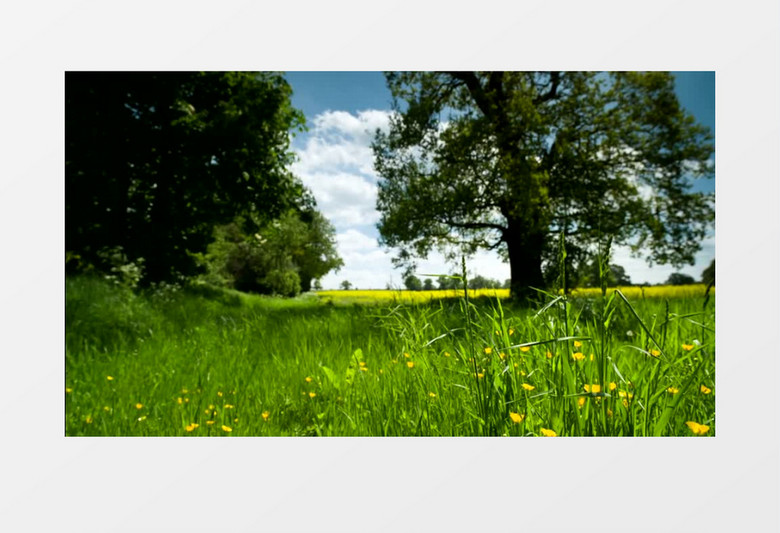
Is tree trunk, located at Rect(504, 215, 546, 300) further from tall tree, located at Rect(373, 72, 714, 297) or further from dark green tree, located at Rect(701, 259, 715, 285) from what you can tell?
dark green tree, located at Rect(701, 259, 715, 285)

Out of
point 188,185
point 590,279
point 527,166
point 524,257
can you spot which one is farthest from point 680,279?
point 188,185

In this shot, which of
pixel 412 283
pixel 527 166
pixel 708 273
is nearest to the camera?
pixel 412 283

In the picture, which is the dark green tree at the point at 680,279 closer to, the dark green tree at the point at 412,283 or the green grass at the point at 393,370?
the green grass at the point at 393,370

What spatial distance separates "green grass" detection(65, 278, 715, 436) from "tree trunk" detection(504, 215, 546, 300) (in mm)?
679

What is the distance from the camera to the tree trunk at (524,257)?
3426 mm

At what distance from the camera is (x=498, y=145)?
4.27 meters

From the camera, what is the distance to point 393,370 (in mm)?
2176

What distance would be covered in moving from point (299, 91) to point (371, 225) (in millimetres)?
1057

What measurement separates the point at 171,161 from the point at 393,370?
3.57 meters

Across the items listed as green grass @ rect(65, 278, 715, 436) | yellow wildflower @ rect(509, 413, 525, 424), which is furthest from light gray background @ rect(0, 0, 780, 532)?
yellow wildflower @ rect(509, 413, 525, 424)
